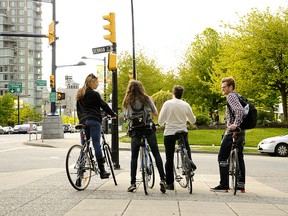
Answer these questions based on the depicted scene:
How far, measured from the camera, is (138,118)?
25.3 ft

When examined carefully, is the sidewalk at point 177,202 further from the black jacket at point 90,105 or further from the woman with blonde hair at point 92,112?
the black jacket at point 90,105

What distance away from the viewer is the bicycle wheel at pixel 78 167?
303 inches

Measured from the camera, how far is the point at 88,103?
8.21m

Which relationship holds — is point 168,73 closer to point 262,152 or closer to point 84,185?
point 262,152

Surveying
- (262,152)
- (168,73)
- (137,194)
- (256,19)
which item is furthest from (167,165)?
(168,73)

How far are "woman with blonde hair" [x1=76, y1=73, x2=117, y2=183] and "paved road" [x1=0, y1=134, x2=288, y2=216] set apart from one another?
61 cm

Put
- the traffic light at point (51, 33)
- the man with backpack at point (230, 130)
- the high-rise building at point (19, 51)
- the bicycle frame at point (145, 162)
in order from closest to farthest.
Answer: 1. the bicycle frame at point (145, 162)
2. the man with backpack at point (230, 130)
3. the traffic light at point (51, 33)
4. the high-rise building at point (19, 51)

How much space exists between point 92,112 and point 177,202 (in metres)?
2.40

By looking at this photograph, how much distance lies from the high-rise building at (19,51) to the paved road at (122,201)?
13023cm

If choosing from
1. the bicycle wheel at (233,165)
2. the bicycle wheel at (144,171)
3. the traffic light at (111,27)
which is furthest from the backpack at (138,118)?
the traffic light at (111,27)

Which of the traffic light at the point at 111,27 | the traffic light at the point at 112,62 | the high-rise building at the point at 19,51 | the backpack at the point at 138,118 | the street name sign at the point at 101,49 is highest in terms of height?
the high-rise building at the point at 19,51

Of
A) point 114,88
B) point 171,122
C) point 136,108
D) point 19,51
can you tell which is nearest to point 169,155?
point 171,122

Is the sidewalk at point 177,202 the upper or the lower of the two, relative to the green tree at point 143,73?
lower

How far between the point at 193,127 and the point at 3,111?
195 feet
